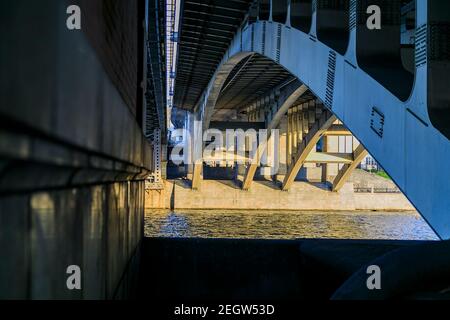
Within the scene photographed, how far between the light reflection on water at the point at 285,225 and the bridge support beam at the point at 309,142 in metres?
3.16

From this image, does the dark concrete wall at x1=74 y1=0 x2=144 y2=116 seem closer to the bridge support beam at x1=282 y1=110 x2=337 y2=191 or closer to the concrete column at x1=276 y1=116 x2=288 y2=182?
the bridge support beam at x1=282 y1=110 x2=337 y2=191

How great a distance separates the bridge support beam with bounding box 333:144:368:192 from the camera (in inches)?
1833

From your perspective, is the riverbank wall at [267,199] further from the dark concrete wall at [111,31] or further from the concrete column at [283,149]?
the dark concrete wall at [111,31]

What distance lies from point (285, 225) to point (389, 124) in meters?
31.7

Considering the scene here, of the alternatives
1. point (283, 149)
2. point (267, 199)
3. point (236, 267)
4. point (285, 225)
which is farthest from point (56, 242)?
point (267, 199)

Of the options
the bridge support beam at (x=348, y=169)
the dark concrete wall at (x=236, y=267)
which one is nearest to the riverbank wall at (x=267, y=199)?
the bridge support beam at (x=348, y=169)

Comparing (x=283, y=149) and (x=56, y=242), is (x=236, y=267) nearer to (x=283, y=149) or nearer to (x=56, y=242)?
(x=56, y=242)

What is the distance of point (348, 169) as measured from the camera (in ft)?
161

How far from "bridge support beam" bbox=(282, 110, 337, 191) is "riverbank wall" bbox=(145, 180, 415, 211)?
1600 millimetres

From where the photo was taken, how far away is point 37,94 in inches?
59.9

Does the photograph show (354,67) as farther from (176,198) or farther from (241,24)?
(176,198)

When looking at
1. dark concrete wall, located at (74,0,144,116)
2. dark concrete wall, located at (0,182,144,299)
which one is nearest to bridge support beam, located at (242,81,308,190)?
dark concrete wall, located at (74,0,144,116)

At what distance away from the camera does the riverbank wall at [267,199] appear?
172 feet
